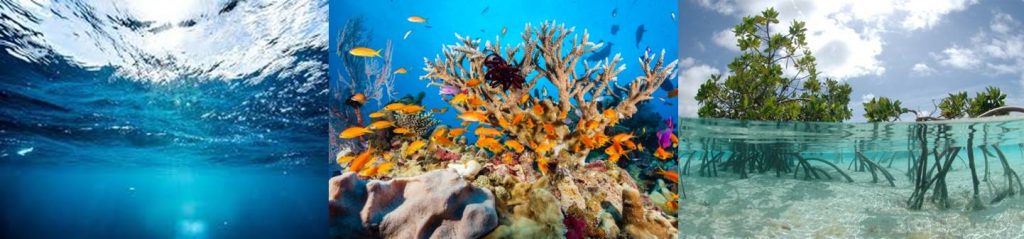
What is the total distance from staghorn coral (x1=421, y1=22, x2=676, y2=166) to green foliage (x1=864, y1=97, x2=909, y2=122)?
7.46 ft

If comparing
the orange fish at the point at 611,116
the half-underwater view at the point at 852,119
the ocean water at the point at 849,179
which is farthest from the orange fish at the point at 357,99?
the ocean water at the point at 849,179

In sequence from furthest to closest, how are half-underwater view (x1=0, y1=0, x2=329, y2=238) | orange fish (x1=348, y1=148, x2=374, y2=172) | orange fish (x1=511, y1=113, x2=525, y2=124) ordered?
half-underwater view (x1=0, y1=0, x2=329, y2=238)
orange fish (x1=348, y1=148, x2=374, y2=172)
orange fish (x1=511, y1=113, x2=525, y2=124)

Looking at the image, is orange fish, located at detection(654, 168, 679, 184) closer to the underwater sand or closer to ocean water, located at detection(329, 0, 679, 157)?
ocean water, located at detection(329, 0, 679, 157)

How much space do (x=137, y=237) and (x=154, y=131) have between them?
818 millimetres

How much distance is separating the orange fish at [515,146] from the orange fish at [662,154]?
2.72ft

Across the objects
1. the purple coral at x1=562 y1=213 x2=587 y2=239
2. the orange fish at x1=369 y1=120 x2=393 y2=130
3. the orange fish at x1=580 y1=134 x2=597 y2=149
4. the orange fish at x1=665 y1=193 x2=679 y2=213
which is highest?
the orange fish at x1=369 y1=120 x2=393 y2=130

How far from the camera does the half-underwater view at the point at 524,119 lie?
9.08 ft

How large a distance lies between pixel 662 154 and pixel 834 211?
3594 mm

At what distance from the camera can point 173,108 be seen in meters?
3.29

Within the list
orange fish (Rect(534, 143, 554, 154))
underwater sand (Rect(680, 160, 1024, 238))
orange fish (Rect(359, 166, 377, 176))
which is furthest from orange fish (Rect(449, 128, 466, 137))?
underwater sand (Rect(680, 160, 1024, 238))

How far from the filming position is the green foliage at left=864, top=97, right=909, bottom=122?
12.1ft

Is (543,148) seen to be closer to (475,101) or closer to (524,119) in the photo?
Answer: (524,119)

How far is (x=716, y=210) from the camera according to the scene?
17.4 feet

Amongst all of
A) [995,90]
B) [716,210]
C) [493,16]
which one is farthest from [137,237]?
[995,90]
